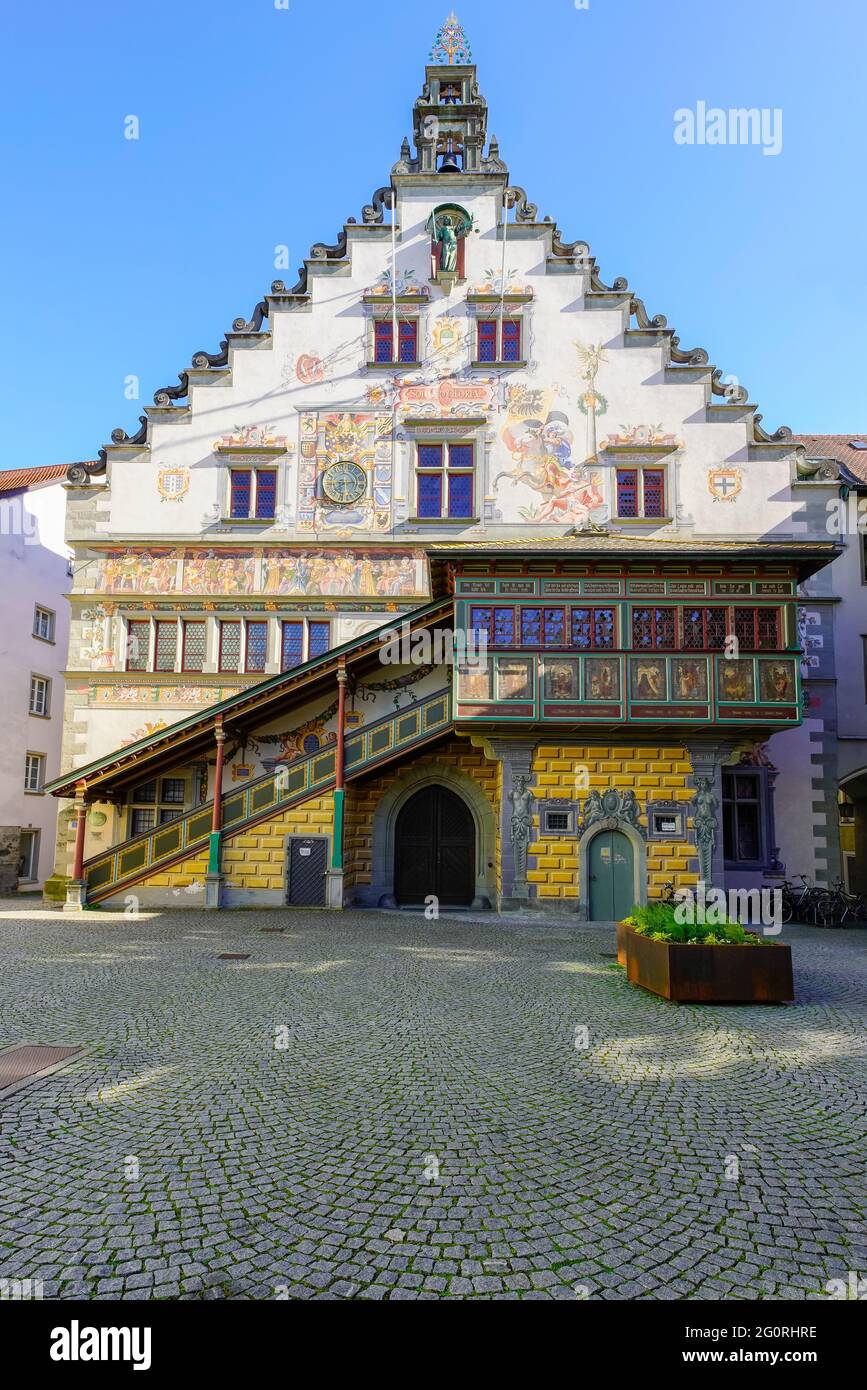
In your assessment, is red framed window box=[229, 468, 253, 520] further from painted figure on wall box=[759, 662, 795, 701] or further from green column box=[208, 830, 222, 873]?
painted figure on wall box=[759, 662, 795, 701]

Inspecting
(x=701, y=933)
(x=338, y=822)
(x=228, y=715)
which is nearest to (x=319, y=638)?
(x=228, y=715)

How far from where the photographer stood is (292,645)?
70.2 feet

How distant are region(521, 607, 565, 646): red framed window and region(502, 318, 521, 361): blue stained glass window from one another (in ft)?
27.5

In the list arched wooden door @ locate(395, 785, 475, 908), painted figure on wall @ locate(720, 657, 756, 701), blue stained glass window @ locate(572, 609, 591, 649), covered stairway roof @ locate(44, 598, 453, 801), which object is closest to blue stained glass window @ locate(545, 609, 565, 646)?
blue stained glass window @ locate(572, 609, 591, 649)

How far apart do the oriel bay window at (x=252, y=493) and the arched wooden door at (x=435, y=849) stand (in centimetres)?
889

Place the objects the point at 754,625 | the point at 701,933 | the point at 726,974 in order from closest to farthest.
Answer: the point at 726,974, the point at 701,933, the point at 754,625

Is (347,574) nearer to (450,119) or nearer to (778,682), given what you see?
(778,682)

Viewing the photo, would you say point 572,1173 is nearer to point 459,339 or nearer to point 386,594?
point 386,594

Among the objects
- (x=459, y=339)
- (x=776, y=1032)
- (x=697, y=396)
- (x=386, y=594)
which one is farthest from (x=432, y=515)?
(x=776, y=1032)

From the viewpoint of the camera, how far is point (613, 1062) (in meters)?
6.82

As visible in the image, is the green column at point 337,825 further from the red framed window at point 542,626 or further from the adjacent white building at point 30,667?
the adjacent white building at point 30,667

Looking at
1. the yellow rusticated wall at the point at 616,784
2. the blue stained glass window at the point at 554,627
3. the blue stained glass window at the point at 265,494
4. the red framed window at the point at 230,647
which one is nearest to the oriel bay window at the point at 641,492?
the blue stained glass window at the point at 554,627

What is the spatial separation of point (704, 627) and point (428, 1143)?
14935 millimetres
